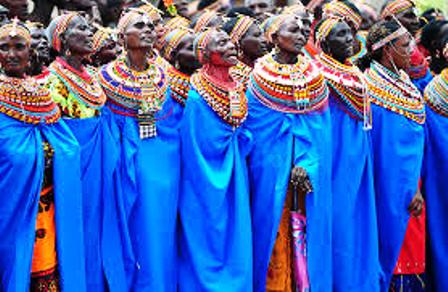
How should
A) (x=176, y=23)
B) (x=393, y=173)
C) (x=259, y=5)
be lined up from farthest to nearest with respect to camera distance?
1. (x=259, y=5)
2. (x=176, y=23)
3. (x=393, y=173)

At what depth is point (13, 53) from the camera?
5.38m

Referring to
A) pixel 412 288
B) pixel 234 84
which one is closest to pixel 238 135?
pixel 234 84

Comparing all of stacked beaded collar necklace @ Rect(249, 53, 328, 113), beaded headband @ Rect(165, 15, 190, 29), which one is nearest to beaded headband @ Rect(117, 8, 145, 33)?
beaded headband @ Rect(165, 15, 190, 29)

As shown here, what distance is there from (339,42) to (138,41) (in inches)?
72.4

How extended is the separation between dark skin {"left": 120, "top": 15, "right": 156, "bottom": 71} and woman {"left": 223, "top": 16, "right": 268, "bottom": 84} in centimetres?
95

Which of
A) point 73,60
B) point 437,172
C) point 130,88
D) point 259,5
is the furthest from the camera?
point 259,5

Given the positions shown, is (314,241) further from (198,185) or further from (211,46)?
(211,46)

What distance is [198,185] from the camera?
6297 mm

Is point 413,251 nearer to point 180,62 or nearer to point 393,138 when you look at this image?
point 393,138

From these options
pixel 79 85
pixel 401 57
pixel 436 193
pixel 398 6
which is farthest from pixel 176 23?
pixel 436 193

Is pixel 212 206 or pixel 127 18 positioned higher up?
pixel 127 18

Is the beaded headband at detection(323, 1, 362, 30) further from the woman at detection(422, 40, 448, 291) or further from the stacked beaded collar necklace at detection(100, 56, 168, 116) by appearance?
the stacked beaded collar necklace at detection(100, 56, 168, 116)

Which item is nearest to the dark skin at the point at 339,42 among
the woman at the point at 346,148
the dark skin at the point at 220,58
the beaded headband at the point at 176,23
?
the woman at the point at 346,148

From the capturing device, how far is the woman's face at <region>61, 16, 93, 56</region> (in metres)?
5.90
